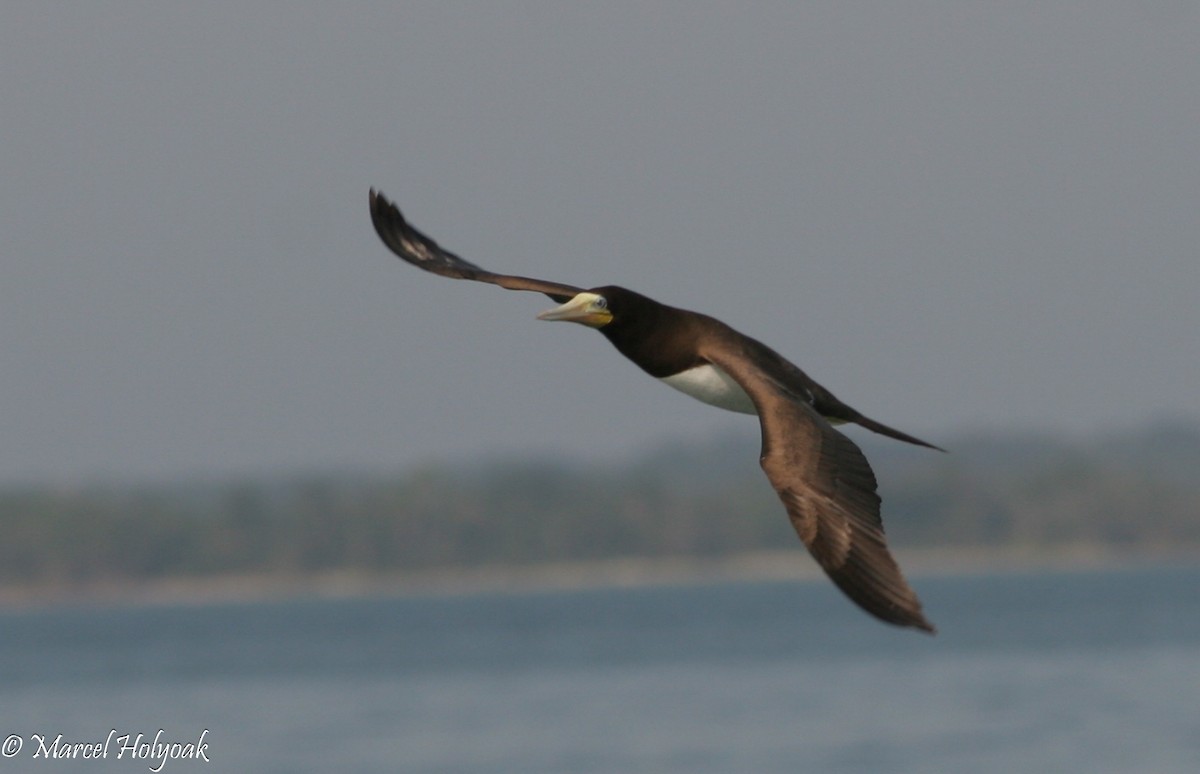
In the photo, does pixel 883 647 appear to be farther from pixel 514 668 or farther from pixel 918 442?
pixel 918 442

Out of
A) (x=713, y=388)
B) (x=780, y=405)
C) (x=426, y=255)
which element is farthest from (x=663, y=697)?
(x=780, y=405)

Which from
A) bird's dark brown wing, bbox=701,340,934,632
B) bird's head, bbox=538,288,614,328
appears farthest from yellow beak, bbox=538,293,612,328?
bird's dark brown wing, bbox=701,340,934,632

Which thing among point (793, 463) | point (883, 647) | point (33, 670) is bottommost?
point (33, 670)

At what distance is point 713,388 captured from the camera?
15.3 metres

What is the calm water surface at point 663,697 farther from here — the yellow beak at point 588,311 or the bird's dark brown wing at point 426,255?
the yellow beak at point 588,311

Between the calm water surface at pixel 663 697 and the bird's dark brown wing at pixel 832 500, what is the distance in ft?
112

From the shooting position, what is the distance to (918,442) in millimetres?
14250

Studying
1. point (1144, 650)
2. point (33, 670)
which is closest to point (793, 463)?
point (1144, 650)

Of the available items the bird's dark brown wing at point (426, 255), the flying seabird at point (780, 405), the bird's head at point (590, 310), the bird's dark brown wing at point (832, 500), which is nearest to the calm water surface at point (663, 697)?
the bird's dark brown wing at point (426, 255)

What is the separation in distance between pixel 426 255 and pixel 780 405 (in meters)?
5.51

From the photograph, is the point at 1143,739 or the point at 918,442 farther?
the point at 1143,739

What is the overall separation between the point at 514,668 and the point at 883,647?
53.8ft

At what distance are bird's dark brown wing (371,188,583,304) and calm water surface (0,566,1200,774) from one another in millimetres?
30985

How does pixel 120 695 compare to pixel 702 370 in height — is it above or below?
below
